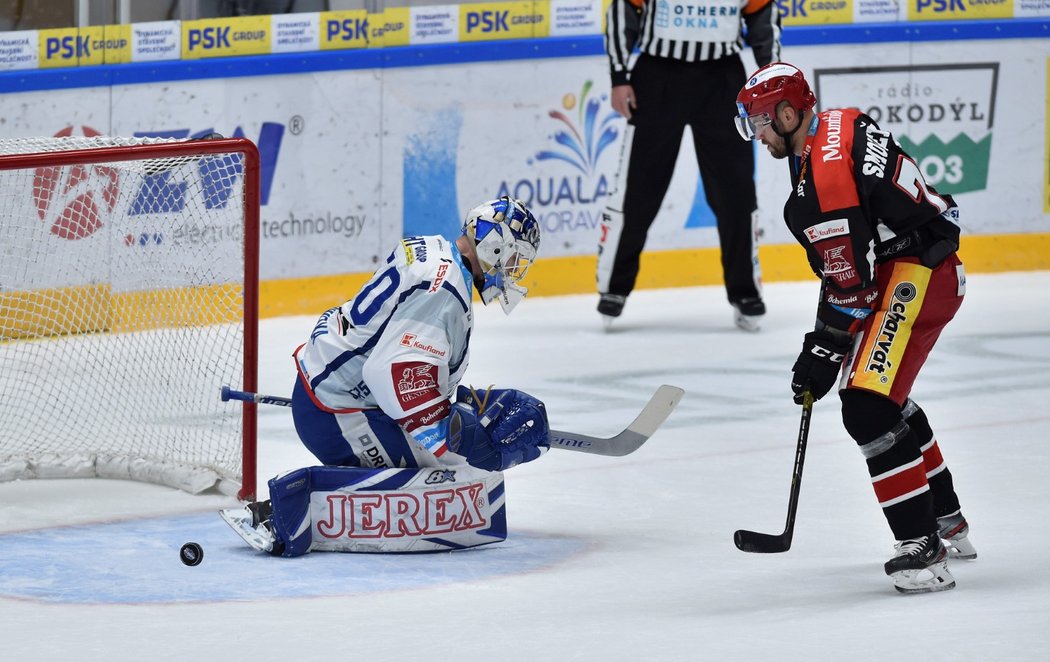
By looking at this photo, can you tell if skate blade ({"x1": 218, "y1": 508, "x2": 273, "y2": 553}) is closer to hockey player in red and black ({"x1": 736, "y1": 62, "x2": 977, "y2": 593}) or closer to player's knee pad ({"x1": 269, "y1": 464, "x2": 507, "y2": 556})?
player's knee pad ({"x1": 269, "y1": 464, "x2": 507, "y2": 556})

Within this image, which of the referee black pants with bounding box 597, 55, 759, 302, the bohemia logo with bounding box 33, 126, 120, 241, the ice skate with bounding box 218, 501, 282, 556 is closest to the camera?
the ice skate with bounding box 218, 501, 282, 556

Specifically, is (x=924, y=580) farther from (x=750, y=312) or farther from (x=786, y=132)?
(x=750, y=312)

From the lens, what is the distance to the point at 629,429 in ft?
14.6

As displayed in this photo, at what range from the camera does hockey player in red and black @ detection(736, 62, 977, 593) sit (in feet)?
11.8

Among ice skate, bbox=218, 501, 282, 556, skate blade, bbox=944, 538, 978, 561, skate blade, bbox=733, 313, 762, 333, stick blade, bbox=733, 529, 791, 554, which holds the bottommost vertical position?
skate blade, bbox=733, 313, 762, 333

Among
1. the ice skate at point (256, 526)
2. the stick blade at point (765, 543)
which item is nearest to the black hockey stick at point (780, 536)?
the stick blade at point (765, 543)

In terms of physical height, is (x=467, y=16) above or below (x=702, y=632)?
above

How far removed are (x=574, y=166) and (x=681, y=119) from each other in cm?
90

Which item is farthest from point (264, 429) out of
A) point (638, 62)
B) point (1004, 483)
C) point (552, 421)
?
point (638, 62)

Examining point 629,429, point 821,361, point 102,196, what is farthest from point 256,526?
point 102,196

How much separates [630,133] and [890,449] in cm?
405

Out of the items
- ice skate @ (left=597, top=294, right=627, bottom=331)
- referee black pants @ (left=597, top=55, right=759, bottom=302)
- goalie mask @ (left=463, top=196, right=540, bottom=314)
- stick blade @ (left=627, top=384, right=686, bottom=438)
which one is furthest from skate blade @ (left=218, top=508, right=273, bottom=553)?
referee black pants @ (left=597, top=55, right=759, bottom=302)

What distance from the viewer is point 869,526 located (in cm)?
433

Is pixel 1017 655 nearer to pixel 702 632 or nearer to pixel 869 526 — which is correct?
pixel 702 632
